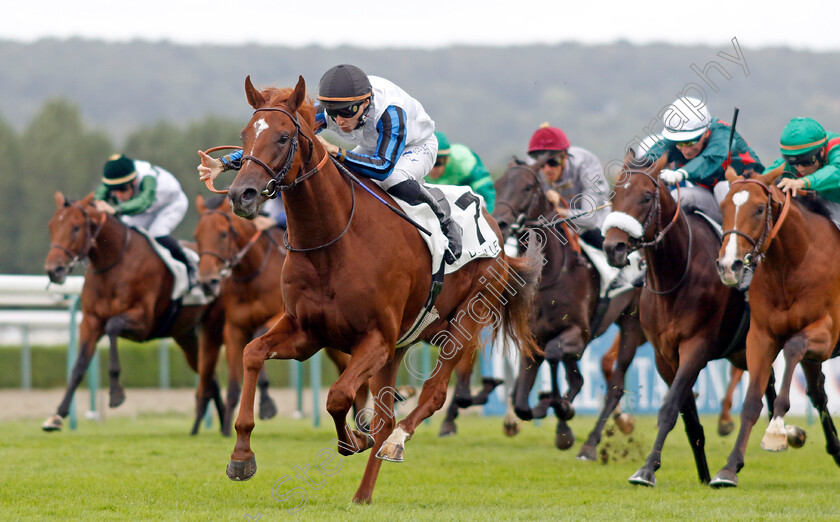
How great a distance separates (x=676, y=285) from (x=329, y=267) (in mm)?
2762

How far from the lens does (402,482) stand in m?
6.92

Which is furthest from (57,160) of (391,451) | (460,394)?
(391,451)

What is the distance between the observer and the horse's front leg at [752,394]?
6.38m

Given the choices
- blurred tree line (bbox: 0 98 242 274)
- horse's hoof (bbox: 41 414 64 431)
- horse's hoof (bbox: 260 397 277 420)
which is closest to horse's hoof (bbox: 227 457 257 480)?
horse's hoof (bbox: 41 414 64 431)

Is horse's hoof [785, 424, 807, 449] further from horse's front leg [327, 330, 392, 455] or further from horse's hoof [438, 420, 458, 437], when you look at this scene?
horse's hoof [438, 420, 458, 437]

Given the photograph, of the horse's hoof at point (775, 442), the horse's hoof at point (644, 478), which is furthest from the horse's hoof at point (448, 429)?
the horse's hoof at point (775, 442)

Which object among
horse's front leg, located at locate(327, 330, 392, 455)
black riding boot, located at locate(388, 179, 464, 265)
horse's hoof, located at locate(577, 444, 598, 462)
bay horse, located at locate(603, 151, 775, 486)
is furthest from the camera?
horse's hoof, located at locate(577, 444, 598, 462)

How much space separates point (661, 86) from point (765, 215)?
337ft

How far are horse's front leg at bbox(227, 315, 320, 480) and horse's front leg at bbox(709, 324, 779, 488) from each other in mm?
2623

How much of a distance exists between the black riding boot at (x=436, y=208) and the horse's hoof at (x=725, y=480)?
2035 millimetres

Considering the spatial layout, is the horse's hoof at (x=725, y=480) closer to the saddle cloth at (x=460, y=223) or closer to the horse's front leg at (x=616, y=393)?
the saddle cloth at (x=460, y=223)

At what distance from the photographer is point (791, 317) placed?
645 centimetres

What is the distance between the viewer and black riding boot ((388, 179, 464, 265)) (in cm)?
593

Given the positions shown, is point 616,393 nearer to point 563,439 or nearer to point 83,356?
point 563,439
